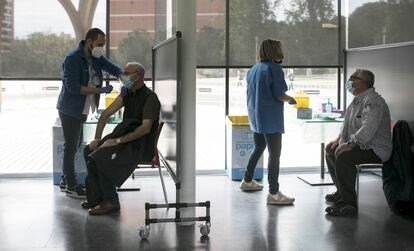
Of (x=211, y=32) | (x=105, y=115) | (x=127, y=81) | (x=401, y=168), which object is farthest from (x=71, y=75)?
(x=401, y=168)

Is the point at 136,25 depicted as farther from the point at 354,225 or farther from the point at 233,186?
the point at 354,225

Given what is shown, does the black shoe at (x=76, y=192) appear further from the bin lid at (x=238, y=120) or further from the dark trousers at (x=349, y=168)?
the dark trousers at (x=349, y=168)

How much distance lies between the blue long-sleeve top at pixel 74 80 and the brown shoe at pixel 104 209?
949 mm

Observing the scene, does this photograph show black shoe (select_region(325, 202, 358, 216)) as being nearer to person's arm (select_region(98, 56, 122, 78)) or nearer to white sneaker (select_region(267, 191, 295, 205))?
white sneaker (select_region(267, 191, 295, 205))

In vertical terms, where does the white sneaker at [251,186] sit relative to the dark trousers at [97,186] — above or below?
below

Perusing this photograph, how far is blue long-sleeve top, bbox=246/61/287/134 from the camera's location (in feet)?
15.8

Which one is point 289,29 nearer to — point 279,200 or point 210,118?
point 210,118

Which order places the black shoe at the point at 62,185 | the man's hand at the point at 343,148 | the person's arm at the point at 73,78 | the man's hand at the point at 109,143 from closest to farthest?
the man's hand at the point at 109,143 → the man's hand at the point at 343,148 → the person's arm at the point at 73,78 → the black shoe at the point at 62,185

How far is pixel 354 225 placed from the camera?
4.23 metres

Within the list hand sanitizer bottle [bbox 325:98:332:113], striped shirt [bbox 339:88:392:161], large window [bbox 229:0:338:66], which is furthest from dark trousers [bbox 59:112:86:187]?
hand sanitizer bottle [bbox 325:98:332:113]

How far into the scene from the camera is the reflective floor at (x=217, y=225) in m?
3.73

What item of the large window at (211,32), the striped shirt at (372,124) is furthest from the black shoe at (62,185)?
the striped shirt at (372,124)

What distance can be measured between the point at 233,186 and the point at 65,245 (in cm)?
Answer: 226

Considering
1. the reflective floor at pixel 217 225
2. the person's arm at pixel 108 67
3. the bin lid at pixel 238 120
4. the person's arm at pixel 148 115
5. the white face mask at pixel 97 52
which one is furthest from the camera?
the bin lid at pixel 238 120
